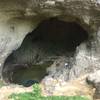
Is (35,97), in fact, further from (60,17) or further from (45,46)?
(45,46)

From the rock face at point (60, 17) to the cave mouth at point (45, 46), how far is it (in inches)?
28.2

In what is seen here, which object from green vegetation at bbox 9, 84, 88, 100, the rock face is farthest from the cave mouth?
green vegetation at bbox 9, 84, 88, 100

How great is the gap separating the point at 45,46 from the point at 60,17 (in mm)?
1840

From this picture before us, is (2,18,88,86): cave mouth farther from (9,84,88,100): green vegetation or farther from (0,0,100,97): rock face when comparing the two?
(9,84,88,100): green vegetation

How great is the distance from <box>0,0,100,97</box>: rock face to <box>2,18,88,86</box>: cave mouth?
2.35 feet

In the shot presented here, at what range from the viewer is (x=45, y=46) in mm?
9125

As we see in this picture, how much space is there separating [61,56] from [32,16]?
1.57 meters

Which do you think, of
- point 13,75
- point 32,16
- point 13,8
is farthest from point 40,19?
point 13,75

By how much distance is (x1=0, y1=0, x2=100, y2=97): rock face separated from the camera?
267 inches

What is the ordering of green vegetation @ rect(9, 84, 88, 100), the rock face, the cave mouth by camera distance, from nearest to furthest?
green vegetation @ rect(9, 84, 88, 100), the rock face, the cave mouth

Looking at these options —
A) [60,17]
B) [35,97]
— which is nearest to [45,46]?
[60,17]

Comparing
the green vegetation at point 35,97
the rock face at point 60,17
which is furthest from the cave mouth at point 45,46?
the green vegetation at point 35,97

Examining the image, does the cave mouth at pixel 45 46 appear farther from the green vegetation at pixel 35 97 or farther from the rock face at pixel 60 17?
the green vegetation at pixel 35 97

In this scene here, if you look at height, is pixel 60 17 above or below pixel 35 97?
above
